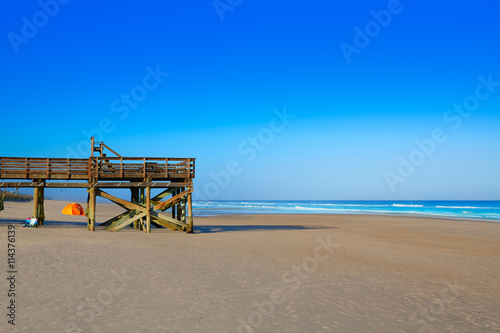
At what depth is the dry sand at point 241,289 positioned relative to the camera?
732cm

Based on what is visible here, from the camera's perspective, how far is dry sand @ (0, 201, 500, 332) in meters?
7.32

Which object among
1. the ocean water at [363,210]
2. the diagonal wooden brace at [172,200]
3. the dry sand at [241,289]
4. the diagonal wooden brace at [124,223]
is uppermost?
the diagonal wooden brace at [172,200]

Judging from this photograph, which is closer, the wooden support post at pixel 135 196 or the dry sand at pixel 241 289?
the dry sand at pixel 241 289

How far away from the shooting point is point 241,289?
9703 millimetres

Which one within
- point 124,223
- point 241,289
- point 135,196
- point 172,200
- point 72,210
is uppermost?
point 135,196

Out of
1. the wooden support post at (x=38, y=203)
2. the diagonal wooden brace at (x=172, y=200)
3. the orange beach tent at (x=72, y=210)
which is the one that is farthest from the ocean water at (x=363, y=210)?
the wooden support post at (x=38, y=203)

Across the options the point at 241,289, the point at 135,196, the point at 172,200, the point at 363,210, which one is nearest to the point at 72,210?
the point at 135,196

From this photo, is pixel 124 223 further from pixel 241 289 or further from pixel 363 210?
pixel 363 210

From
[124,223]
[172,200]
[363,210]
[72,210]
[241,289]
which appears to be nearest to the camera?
[241,289]

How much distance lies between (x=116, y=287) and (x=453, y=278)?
9.59 m

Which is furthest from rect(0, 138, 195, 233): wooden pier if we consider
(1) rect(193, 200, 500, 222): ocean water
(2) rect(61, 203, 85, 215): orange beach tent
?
(1) rect(193, 200, 500, 222): ocean water

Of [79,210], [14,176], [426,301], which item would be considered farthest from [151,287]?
[79,210]

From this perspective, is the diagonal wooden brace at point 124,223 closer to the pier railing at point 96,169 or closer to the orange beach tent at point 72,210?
the pier railing at point 96,169

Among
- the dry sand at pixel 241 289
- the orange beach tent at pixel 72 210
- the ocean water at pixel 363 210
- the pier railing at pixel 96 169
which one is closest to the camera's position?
the dry sand at pixel 241 289
